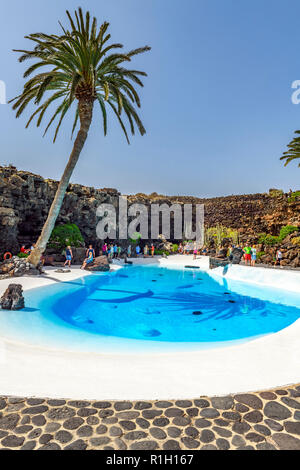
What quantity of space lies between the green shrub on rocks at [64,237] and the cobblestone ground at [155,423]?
15898mm

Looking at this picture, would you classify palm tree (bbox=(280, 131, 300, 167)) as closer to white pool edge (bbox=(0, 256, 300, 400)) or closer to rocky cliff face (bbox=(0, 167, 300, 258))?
rocky cliff face (bbox=(0, 167, 300, 258))

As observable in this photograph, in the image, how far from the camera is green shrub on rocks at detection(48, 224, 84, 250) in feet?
59.0

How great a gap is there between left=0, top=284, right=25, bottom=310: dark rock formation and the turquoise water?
0.46 meters

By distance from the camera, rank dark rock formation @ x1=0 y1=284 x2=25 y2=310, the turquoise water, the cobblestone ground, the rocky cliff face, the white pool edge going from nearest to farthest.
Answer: the cobblestone ground, the white pool edge, the turquoise water, dark rock formation @ x1=0 y1=284 x2=25 y2=310, the rocky cliff face

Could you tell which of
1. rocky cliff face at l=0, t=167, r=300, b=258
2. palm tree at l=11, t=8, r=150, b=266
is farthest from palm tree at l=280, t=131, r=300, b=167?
palm tree at l=11, t=8, r=150, b=266

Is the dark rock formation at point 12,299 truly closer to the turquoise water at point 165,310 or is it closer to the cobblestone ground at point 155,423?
the turquoise water at point 165,310

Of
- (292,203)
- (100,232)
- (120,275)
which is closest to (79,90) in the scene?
(120,275)

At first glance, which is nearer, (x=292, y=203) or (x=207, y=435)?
(x=207, y=435)

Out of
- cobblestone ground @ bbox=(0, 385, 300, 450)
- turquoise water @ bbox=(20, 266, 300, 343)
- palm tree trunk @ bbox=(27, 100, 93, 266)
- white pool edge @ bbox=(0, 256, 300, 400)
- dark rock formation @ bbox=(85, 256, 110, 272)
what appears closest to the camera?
cobblestone ground @ bbox=(0, 385, 300, 450)

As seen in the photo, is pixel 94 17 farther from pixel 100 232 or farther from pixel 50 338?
pixel 100 232

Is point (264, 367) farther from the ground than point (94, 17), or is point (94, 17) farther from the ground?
point (94, 17)

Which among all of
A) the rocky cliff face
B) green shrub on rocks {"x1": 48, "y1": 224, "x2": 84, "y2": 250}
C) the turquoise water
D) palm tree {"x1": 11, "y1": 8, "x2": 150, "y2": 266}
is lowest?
the turquoise water

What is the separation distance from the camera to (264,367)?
3.88 meters
